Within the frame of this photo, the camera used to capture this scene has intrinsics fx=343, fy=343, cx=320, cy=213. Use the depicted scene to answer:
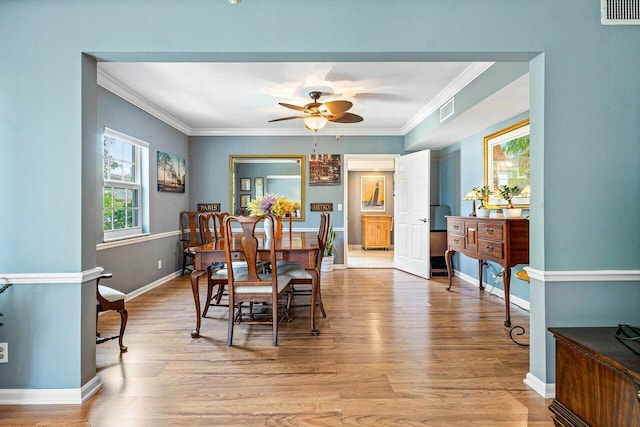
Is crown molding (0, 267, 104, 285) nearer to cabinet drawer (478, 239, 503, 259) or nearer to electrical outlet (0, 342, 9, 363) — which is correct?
electrical outlet (0, 342, 9, 363)

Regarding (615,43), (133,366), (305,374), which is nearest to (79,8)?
(133,366)

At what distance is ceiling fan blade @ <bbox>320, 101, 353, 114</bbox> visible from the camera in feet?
11.3

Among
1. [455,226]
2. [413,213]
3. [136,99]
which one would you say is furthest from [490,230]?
[136,99]

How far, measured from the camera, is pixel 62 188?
6.25ft

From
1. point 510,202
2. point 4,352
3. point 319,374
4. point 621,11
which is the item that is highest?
point 621,11

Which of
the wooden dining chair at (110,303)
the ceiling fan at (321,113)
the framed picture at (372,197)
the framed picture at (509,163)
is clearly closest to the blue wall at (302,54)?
the wooden dining chair at (110,303)

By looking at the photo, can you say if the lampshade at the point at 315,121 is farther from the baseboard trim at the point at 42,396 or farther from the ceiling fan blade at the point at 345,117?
the baseboard trim at the point at 42,396

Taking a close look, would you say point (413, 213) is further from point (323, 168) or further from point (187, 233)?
point (187, 233)

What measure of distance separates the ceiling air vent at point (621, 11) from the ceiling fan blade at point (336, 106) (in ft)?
6.53

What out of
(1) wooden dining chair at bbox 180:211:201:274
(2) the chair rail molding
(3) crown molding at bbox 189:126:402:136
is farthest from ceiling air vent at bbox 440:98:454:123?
(1) wooden dining chair at bbox 180:211:201:274

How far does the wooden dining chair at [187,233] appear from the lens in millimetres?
5375

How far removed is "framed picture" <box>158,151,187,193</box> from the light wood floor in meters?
2.09

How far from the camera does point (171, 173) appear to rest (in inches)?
203

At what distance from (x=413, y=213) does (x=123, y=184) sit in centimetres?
407
